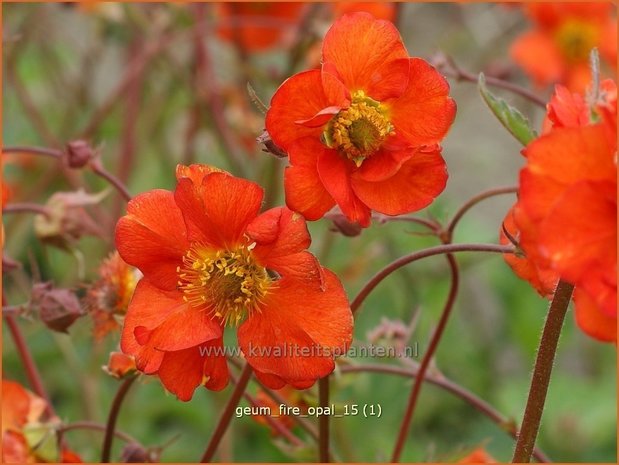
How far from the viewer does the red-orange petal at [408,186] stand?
57cm

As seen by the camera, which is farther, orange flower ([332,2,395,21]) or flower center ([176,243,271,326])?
orange flower ([332,2,395,21])

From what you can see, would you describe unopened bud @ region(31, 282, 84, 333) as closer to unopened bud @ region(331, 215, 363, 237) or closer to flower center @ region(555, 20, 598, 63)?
unopened bud @ region(331, 215, 363, 237)

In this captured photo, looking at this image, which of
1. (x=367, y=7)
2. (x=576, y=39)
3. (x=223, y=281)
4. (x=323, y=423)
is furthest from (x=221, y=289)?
(x=576, y=39)

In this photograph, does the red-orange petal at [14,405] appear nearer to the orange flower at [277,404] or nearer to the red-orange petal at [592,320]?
the orange flower at [277,404]

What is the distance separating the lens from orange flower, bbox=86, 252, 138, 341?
0.71 meters

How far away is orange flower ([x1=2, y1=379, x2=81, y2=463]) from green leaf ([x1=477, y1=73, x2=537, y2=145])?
402mm

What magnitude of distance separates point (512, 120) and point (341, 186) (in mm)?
101

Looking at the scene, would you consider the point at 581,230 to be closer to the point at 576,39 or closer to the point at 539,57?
the point at 539,57

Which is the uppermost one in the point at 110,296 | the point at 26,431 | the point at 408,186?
the point at 408,186

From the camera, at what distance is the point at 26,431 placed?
734 millimetres

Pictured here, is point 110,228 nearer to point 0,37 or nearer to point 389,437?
point 0,37

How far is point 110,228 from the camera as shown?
1107mm

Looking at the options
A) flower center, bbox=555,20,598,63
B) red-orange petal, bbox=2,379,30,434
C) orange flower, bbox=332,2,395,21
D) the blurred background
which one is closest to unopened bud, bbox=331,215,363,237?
red-orange petal, bbox=2,379,30,434

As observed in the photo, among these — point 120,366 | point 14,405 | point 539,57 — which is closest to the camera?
point 120,366
